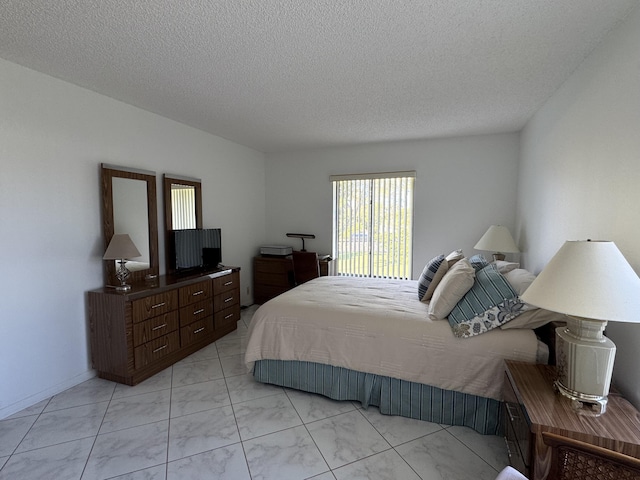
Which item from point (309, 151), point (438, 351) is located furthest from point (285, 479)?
point (309, 151)

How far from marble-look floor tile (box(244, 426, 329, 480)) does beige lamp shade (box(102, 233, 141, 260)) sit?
5.86 feet

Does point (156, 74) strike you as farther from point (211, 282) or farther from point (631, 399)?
point (631, 399)

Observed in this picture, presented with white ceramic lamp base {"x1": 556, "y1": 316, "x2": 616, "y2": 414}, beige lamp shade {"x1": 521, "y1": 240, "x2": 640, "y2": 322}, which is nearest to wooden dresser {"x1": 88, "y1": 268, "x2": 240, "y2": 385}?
beige lamp shade {"x1": 521, "y1": 240, "x2": 640, "y2": 322}

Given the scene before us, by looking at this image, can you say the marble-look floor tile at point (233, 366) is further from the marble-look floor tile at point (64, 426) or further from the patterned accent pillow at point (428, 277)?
the patterned accent pillow at point (428, 277)

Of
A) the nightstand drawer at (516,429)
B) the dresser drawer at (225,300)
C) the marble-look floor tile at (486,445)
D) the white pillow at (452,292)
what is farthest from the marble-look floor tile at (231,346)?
the nightstand drawer at (516,429)

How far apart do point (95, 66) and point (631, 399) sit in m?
3.65

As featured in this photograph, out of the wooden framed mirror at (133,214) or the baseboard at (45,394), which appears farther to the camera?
the wooden framed mirror at (133,214)

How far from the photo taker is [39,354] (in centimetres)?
234

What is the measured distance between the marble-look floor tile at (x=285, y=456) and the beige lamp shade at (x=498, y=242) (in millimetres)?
2543

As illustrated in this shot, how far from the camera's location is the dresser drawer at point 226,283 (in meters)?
3.46

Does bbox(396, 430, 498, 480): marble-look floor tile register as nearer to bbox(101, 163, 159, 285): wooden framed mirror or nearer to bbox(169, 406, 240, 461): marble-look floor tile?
bbox(169, 406, 240, 461): marble-look floor tile

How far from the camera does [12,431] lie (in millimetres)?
2006

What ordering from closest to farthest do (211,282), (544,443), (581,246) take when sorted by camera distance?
1. (544,443)
2. (581,246)
3. (211,282)

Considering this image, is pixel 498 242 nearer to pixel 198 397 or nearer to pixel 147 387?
pixel 198 397
